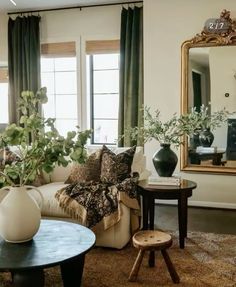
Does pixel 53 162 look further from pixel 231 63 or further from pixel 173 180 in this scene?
pixel 231 63

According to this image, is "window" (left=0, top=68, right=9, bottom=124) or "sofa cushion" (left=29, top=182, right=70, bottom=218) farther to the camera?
"window" (left=0, top=68, right=9, bottom=124)

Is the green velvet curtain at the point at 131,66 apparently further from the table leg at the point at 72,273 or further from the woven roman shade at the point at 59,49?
the table leg at the point at 72,273

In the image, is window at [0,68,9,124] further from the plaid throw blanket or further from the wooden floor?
the plaid throw blanket

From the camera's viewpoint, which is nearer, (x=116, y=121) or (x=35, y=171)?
(x=35, y=171)

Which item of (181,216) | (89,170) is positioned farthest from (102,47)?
(181,216)

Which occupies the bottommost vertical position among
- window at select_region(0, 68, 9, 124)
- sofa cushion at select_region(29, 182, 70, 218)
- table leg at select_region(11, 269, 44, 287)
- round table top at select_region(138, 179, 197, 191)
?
table leg at select_region(11, 269, 44, 287)

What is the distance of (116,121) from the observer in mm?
5746

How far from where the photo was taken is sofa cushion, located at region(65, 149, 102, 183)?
12.6 feet

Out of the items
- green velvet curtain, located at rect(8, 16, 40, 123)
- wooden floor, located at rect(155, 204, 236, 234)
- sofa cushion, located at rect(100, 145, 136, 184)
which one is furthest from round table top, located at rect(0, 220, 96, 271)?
green velvet curtain, located at rect(8, 16, 40, 123)

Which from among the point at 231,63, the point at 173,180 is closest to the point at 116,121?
the point at 231,63

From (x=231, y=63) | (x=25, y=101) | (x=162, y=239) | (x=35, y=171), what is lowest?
(x=162, y=239)

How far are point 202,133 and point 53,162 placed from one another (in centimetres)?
295

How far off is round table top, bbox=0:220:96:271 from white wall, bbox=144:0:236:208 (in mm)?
2685

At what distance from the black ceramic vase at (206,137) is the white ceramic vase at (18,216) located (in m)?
2.96
